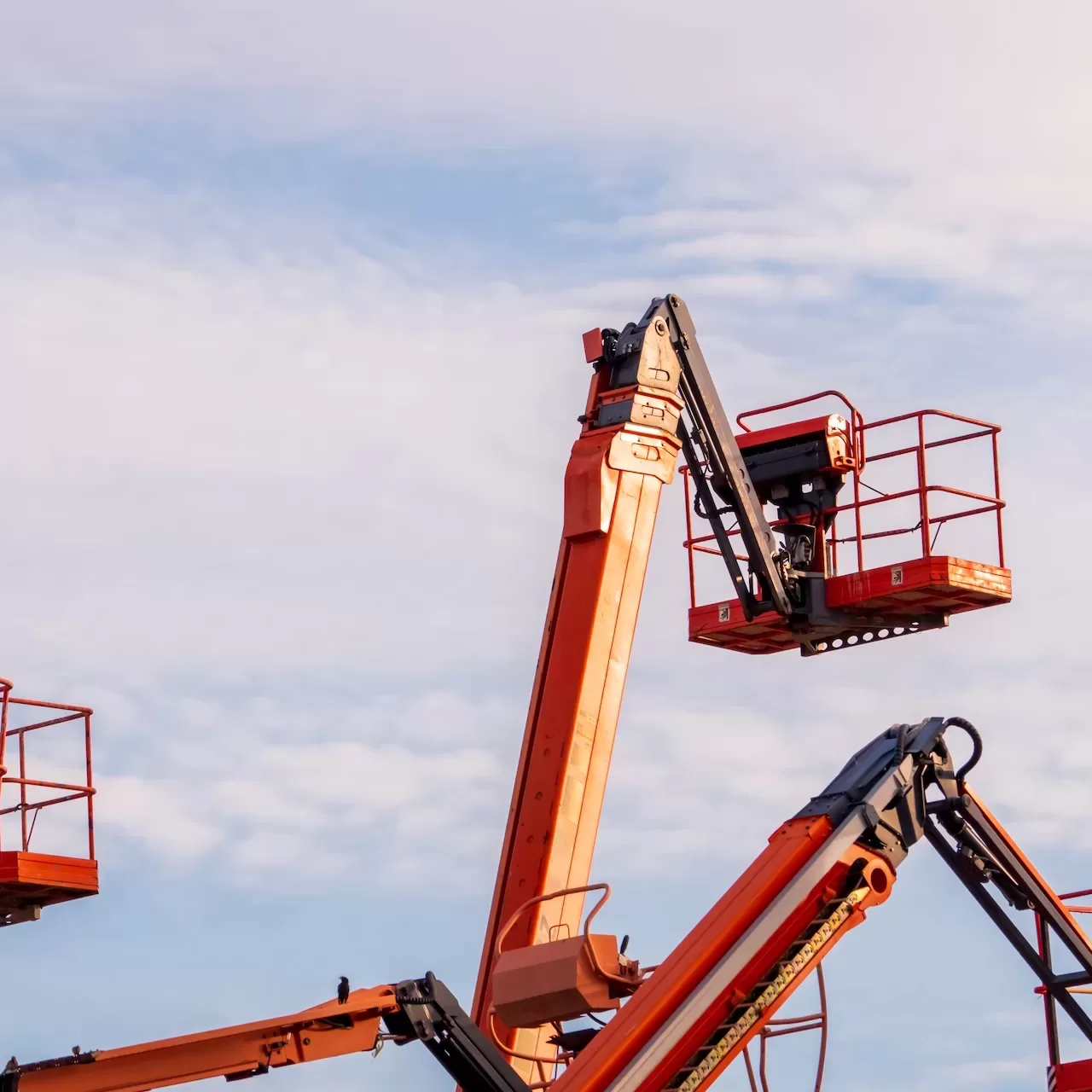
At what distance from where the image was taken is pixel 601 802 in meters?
15.9

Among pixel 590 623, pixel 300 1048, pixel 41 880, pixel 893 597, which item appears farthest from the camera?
pixel 893 597

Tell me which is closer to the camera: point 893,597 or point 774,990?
point 774,990

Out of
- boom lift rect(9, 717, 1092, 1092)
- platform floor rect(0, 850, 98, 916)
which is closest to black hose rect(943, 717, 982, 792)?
boom lift rect(9, 717, 1092, 1092)

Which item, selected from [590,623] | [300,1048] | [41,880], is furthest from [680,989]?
[41,880]

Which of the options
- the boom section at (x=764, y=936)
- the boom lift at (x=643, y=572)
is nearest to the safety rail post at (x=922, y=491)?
the boom lift at (x=643, y=572)

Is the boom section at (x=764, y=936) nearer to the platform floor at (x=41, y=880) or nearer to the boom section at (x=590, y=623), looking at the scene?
the boom section at (x=590, y=623)

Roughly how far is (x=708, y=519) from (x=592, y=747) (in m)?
3.63

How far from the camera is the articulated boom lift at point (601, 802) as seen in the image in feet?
42.6

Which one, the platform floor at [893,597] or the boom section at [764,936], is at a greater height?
the platform floor at [893,597]

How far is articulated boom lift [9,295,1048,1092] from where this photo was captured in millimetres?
12984

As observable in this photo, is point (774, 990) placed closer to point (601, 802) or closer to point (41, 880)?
point (601, 802)

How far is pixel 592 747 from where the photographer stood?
52.1 ft

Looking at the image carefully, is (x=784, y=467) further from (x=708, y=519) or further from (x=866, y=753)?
(x=866, y=753)

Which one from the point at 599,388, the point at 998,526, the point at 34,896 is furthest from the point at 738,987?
the point at 998,526
